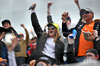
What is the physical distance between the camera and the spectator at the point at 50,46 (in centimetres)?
368

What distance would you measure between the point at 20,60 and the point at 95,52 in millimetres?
1481

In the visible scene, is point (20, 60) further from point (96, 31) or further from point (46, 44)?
point (96, 31)

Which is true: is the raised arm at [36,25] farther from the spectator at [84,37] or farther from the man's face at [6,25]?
the man's face at [6,25]

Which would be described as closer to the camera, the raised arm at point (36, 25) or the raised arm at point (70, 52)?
the raised arm at point (70, 52)

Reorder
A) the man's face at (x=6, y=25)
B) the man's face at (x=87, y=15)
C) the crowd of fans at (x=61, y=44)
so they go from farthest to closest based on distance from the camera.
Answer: the man's face at (x=6, y=25) < the man's face at (x=87, y=15) < the crowd of fans at (x=61, y=44)

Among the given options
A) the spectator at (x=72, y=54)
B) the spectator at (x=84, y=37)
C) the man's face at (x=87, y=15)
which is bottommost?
the spectator at (x=72, y=54)

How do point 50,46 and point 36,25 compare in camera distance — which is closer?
point 50,46

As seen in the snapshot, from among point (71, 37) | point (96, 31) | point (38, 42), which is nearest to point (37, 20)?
point (38, 42)

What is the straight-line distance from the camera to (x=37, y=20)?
410 centimetres

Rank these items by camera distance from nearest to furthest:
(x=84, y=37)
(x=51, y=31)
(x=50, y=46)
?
(x=84, y=37), (x=50, y=46), (x=51, y=31)

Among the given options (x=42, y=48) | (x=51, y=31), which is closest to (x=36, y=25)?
(x=51, y=31)

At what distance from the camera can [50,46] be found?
377 cm

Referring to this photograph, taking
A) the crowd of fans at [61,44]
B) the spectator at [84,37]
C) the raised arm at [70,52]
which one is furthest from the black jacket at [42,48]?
the spectator at [84,37]

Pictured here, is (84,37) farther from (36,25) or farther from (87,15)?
(36,25)
